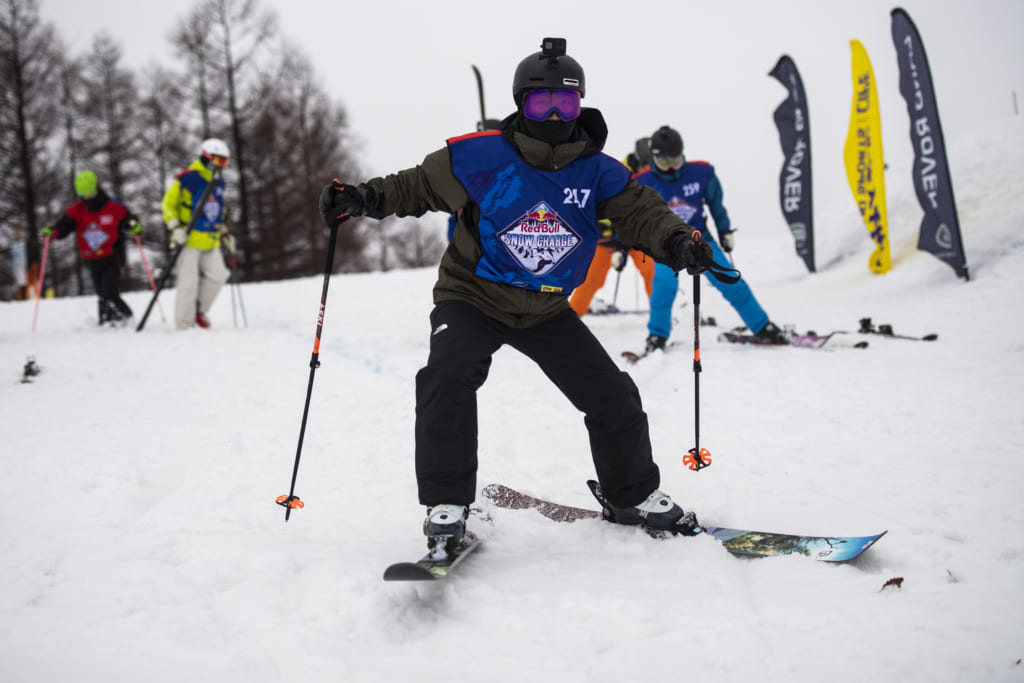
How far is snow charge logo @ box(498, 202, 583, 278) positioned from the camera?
2650 millimetres

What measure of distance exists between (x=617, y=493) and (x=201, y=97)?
24118mm

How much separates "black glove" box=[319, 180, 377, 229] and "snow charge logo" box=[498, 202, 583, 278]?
57cm

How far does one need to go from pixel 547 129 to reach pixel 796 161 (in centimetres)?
1101

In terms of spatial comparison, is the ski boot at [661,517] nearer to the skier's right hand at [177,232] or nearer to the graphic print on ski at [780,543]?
the graphic print on ski at [780,543]

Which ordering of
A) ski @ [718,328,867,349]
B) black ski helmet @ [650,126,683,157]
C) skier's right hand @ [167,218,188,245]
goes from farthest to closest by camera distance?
1. skier's right hand @ [167,218,188,245]
2. ski @ [718,328,867,349]
3. black ski helmet @ [650,126,683,157]

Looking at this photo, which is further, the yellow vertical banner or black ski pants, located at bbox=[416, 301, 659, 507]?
the yellow vertical banner

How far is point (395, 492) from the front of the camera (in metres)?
3.31

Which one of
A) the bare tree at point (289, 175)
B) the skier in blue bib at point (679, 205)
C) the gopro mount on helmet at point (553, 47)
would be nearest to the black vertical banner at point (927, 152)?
the skier in blue bib at point (679, 205)

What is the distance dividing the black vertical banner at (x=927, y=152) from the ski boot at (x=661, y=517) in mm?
7689

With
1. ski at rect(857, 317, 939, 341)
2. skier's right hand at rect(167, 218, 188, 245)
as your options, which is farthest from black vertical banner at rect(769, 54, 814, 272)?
skier's right hand at rect(167, 218, 188, 245)

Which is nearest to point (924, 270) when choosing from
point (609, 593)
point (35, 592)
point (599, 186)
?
point (599, 186)

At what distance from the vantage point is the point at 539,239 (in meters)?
2.68

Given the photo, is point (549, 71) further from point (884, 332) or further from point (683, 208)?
point (884, 332)

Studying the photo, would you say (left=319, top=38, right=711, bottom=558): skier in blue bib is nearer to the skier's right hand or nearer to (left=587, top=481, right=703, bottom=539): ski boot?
(left=587, top=481, right=703, bottom=539): ski boot
